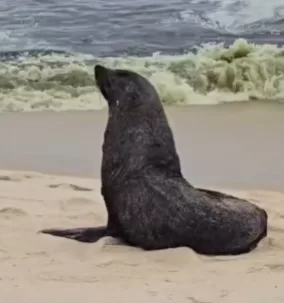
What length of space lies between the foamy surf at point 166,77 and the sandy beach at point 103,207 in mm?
686

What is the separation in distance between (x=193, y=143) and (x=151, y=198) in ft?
9.90

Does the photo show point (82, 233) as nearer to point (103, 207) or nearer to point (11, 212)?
point (11, 212)

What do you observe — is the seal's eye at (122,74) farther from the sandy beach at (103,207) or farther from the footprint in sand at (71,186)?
the footprint in sand at (71,186)

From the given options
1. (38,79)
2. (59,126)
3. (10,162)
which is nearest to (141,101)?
(10,162)

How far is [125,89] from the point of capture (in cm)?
530

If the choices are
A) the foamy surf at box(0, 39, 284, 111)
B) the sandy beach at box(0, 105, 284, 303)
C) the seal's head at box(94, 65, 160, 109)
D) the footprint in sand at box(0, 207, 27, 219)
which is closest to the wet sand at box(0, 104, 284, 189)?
the sandy beach at box(0, 105, 284, 303)

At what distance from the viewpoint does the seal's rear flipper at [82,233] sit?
514 cm

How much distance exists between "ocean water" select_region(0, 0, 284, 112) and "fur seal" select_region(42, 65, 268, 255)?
14.7 ft

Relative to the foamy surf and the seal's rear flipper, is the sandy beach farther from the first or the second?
the foamy surf

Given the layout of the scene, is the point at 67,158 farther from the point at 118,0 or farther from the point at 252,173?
the point at 118,0

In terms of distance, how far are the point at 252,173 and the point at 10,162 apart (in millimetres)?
1820

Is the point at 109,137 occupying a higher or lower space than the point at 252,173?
higher

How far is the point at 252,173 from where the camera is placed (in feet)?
23.8

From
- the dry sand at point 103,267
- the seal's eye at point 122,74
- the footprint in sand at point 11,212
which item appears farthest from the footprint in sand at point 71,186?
the seal's eye at point 122,74
